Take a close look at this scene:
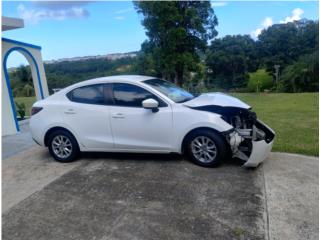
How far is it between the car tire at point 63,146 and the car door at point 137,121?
0.83 metres

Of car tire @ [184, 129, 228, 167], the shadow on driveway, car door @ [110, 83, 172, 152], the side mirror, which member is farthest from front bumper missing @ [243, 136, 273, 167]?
the side mirror

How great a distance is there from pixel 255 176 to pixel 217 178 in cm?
57

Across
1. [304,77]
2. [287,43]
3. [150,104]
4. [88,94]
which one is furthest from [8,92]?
[287,43]

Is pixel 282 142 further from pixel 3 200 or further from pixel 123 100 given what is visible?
pixel 3 200

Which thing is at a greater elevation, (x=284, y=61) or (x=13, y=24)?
(x=13, y=24)

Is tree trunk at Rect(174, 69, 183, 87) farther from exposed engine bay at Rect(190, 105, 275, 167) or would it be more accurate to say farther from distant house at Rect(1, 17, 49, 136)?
exposed engine bay at Rect(190, 105, 275, 167)

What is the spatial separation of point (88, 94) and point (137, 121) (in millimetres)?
1126

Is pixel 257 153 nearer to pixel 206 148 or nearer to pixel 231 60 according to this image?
pixel 206 148

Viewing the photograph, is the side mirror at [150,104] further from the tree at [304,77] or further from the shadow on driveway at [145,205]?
the tree at [304,77]

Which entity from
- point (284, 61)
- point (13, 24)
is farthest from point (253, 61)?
point (13, 24)

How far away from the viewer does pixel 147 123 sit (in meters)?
5.64

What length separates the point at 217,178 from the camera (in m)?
4.96

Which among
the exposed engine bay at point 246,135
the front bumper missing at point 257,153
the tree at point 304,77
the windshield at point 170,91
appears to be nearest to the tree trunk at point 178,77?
the windshield at point 170,91

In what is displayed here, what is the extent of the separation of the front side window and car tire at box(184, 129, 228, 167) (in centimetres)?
88
